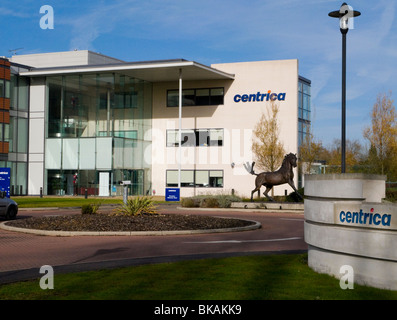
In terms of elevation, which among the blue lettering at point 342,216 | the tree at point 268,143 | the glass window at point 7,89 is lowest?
the blue lettering at point 342,216

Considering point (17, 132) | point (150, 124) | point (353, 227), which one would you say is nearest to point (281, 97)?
point (150, 124)

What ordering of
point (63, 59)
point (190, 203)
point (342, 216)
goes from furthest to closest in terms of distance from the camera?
point (63, 59) → point (190, 203) → point (342, 216)

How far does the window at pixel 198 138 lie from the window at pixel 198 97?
2.67 m

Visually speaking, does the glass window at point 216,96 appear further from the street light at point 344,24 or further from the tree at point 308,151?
the street light at point 344,24

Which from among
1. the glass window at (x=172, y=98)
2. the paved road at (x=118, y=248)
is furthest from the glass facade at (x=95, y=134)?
the paved road at (x=118, y=248)

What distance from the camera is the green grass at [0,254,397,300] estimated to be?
26.7 ft

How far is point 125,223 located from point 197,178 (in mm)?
34528

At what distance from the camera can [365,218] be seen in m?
8.94

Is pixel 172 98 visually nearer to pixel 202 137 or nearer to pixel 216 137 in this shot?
pixel 202 137

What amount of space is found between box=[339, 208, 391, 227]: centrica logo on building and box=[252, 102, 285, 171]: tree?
39559mm

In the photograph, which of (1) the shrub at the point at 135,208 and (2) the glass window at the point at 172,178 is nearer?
Answer: (1) the shrub at the point at 135,208

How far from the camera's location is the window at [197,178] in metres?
53.4

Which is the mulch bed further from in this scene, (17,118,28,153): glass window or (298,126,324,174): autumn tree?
(17,118,28,153): glass window
